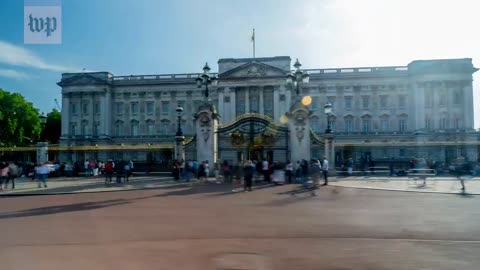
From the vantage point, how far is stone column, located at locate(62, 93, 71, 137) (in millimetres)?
73719

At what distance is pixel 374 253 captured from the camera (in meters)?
A: 6.98

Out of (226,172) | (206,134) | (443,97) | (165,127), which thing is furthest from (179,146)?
(443,97)

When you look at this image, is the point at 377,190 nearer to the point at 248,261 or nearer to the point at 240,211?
the point at 240,211

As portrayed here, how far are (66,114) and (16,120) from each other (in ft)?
43.6

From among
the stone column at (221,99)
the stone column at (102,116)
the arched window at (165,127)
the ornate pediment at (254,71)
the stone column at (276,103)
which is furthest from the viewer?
the arched window at (165,127)

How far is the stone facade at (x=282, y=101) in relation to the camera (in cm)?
6569

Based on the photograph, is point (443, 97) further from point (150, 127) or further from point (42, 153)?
point (42, 153)

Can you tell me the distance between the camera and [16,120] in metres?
61.0

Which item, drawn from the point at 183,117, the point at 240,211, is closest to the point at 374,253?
the point at 240,211

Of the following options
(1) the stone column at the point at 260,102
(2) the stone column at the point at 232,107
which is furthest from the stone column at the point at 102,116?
(1) the stone column at the point at 260,102

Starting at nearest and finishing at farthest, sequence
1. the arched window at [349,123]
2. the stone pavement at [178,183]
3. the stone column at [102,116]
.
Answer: the stone pavement at [178,183]
the arched window at [349,123]
the stone column at [102,116]

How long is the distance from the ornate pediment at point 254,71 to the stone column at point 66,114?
30474 mm

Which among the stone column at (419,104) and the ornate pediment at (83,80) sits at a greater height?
the ornate pediment at (83,80)

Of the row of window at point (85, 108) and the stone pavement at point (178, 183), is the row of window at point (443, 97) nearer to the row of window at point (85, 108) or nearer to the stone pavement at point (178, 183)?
the stone pavement at point (178, 183)
